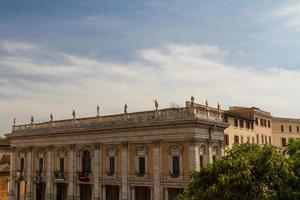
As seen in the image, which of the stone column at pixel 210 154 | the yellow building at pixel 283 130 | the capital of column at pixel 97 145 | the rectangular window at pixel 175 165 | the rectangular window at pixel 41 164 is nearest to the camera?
the rectangular window at pixel 175 165

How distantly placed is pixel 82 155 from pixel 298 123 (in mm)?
47616

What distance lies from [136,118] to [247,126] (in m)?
20.0

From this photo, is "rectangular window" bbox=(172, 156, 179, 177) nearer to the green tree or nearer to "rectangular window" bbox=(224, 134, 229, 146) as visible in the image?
"rectangular window" bbox=(224, 134, 229, 146)

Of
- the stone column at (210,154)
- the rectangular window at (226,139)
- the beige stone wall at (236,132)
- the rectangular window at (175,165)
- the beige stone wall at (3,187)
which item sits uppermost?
the beige stone wall at (236,132)

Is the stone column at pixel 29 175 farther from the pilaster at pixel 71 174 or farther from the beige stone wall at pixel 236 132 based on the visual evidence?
the beige stone wall at pixel 236 132

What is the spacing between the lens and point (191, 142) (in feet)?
129

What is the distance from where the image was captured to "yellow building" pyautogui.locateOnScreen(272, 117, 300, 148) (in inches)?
2854

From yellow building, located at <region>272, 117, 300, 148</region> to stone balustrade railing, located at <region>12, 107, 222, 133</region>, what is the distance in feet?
103

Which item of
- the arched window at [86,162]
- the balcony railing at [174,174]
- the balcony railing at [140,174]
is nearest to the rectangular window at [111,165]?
the arched window at [86,162]

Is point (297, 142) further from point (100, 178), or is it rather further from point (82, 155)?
point (82, 155)

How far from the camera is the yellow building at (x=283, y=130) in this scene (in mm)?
72500

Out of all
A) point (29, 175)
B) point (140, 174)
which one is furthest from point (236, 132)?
point (29, 175)

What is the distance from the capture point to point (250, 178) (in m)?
23.8

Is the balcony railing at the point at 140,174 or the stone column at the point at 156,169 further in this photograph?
the balcony railing at the point at 140,174
